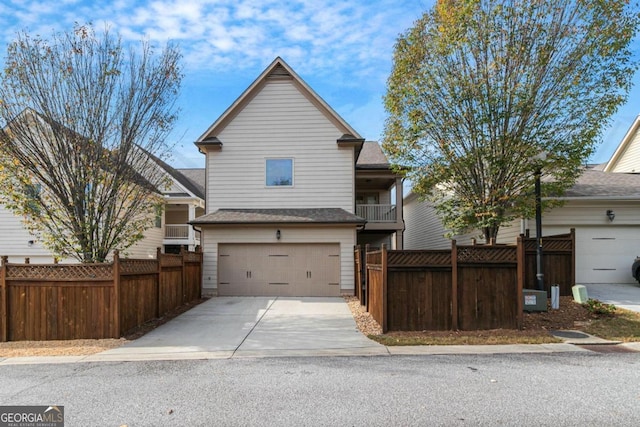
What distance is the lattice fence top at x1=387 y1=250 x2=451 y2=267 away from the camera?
28.4 ft

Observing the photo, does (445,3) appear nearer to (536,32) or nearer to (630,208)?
(536,32)

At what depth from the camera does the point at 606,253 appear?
14242 millimetres

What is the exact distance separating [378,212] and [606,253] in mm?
8840

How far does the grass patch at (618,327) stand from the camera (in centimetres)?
811

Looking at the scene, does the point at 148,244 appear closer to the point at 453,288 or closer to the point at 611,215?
the point at 453,288

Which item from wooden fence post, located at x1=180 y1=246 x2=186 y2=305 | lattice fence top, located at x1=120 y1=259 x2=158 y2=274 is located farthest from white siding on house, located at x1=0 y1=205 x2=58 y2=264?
lattice fence top, located at x1=120 y1=259 x2=158 y2=274

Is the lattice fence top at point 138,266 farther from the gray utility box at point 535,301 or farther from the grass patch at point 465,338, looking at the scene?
the gray utility box at point 535,301

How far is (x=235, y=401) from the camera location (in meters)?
4.88

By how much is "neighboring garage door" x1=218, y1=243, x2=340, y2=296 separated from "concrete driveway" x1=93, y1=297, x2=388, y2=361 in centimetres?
226

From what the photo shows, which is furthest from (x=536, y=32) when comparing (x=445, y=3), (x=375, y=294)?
(x=375, y=294)

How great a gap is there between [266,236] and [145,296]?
5.78 m

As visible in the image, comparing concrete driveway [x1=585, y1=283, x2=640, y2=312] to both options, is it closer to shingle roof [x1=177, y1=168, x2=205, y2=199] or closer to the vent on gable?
the vent on gable

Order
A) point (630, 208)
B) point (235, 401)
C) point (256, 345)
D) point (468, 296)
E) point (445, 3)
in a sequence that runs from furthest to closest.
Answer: point (630, 208) → point (445, 3) → point (468, 296) → point (256, 345) → point (235, 401)

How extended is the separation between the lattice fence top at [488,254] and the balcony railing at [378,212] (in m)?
9.82
